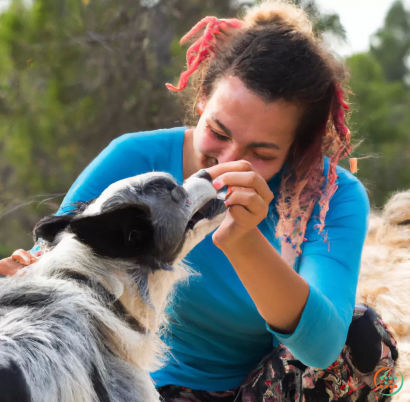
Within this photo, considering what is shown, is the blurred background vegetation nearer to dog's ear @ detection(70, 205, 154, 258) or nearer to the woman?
the woman

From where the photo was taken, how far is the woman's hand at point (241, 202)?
6.26ft

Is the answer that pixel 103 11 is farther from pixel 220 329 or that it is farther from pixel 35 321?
pixel 35 321

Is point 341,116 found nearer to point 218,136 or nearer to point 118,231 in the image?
point 218,136

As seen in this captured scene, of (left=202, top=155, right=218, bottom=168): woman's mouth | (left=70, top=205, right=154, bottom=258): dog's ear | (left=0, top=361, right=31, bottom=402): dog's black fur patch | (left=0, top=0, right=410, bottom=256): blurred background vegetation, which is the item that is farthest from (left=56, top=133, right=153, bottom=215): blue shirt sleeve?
(left=0, top=0, right=410, bottom=256): blurred background vegetation

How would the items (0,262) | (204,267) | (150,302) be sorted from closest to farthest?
(150,302)
(0,262)
(204,267)

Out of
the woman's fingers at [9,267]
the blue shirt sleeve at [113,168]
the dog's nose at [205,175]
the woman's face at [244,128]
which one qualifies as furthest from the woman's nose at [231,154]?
the woman's fingers at [9,267]

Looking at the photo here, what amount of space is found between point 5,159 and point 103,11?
7.06 ft

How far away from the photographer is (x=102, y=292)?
1828mm

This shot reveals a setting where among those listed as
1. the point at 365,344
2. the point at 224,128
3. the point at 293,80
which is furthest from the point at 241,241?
the point at 365,344

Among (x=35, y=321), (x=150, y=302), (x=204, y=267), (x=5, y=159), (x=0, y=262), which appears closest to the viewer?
(x=35, y=321)

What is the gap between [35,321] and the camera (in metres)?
1.72

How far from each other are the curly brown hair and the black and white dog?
0.58m

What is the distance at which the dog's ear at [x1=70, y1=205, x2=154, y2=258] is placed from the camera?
5.82ft

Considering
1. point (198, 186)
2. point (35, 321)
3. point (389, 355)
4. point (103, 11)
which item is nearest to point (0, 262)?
point (35, 321)
